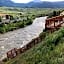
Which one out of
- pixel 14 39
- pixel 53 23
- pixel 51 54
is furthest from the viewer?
pixel 14 39

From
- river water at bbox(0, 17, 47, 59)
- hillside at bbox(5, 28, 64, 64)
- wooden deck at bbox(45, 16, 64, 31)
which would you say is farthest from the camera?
river water at bbox(0, 17, 47, 59)

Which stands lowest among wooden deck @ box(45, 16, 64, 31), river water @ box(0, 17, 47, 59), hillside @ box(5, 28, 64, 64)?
river water @ box(0, 17, 47, 59)

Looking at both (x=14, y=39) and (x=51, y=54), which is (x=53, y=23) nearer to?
(x=14, y=39)

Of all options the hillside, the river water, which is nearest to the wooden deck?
the river water

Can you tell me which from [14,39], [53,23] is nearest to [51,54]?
[53,23]

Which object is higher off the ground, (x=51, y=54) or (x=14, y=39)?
(x=51, y=54)

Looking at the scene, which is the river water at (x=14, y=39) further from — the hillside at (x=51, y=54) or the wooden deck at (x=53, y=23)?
the hillside at (x=51, y=54)

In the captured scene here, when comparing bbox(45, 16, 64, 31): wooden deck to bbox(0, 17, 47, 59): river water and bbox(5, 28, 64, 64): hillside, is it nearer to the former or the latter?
bbox(0, 17, 47, 59): river water

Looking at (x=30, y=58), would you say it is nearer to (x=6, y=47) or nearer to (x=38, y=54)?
(x=38, y=54)

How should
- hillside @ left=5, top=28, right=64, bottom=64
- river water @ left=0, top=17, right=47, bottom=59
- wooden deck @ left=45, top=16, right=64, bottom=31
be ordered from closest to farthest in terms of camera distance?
hillside @ left=5, top=28, right=64, bottom=64 → wooden deck @ left=45, top=16, right=64, bottom=31 → river water @ left=0, top=17, right=47, bottom=59

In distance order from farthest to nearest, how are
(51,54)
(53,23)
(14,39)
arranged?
(14,39) → (53,23) → (51,54)

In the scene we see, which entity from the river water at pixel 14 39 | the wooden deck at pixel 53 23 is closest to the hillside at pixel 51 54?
the wooden deck at pixel 53 23

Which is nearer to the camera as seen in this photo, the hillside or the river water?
the hillside

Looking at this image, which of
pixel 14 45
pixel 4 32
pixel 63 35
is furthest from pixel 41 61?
pixel 4 32
